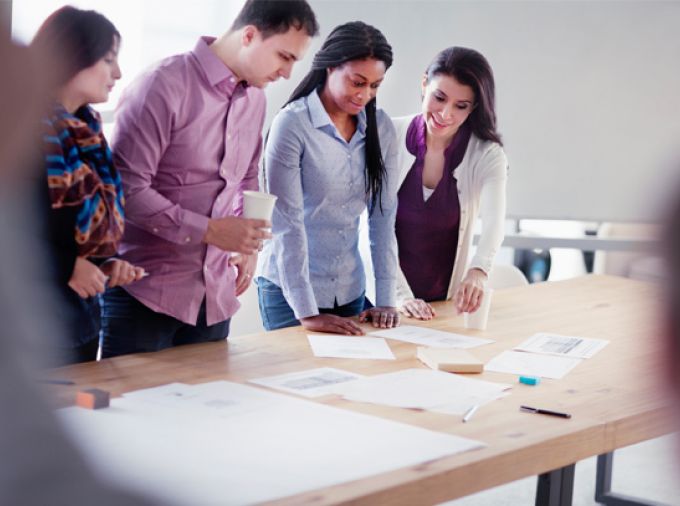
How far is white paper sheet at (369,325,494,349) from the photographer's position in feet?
7.31

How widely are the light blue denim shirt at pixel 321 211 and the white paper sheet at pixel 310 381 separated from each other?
1.48 ft

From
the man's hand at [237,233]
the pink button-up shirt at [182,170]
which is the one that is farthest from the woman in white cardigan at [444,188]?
the man's hand at [237,233]

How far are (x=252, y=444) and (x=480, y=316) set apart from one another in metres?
1.22

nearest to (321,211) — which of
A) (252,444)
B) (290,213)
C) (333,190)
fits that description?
(333,190)

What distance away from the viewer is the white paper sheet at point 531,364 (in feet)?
6.55

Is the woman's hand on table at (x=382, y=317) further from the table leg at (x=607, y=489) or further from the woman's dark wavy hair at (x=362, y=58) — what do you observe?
the table leg at (x=607, y=489)

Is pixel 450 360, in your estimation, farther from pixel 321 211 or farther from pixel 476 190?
pixel 476 190

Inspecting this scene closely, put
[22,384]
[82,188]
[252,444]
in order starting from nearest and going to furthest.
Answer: [22,384] < [252,444] < [82,188]

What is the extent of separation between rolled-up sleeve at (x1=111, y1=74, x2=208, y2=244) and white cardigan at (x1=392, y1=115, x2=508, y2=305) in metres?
0.91

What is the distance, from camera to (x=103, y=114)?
3.73 meters

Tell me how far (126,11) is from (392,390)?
2.62 meters

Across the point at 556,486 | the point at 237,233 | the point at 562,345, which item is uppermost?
the point at 237,233

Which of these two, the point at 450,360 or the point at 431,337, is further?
the point at 431,337

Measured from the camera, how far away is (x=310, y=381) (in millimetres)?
1791
